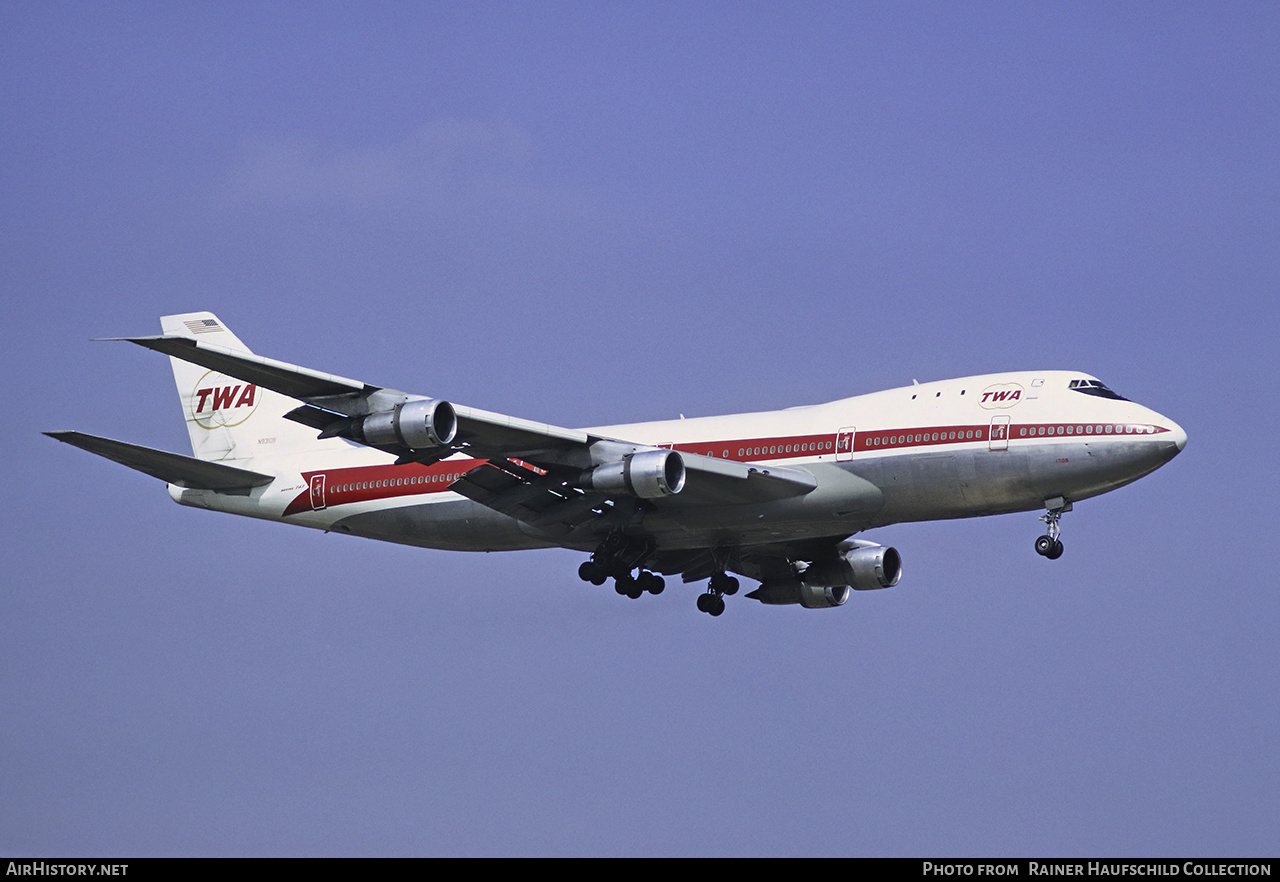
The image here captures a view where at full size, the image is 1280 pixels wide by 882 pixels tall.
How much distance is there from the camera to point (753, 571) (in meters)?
49.0

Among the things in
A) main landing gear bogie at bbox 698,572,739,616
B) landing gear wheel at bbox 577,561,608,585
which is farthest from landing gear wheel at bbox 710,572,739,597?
landing gear wheel at bbox 577,561,608,585

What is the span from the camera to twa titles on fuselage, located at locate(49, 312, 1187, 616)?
39125 mm

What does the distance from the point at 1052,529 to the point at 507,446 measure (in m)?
13.6

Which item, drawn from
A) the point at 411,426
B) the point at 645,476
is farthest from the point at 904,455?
the point at 411,426

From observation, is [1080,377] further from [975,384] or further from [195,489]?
[195,489]

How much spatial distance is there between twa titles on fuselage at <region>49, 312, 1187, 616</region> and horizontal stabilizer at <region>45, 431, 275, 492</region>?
6 cm

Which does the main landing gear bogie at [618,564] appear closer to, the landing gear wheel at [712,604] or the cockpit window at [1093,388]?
the landing gear wheel at [712,604]

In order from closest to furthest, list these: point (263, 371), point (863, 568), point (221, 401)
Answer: point (263, 371), point (863, 568), point (221, 401)

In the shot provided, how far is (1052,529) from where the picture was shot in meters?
40.1

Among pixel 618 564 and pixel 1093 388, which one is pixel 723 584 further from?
pixel 1093 388

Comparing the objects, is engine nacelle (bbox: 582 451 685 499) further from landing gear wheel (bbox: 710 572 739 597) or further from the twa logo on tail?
the twa logo on tail

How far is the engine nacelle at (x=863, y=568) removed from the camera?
4678 cm

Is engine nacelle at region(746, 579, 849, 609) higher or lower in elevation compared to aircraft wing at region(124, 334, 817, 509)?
lower
